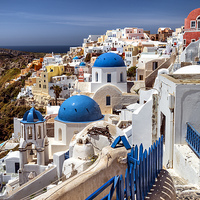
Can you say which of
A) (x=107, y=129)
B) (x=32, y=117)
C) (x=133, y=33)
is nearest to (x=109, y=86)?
(x=32, y=117)

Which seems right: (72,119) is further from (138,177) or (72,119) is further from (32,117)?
(138,177)

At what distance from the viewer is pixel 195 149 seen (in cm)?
496

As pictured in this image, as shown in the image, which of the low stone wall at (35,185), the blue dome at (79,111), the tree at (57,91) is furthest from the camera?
the tree at (57,91)

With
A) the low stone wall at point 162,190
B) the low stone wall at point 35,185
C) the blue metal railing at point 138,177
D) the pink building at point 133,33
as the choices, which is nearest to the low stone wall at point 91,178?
the blue metal railing at point 138,177

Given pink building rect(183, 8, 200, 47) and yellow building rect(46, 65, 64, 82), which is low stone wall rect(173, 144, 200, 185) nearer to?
pink building rect(183, 8, 200, 47)

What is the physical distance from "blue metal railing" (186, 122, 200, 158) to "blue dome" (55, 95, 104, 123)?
952 centimetres

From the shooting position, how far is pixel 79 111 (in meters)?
14.6

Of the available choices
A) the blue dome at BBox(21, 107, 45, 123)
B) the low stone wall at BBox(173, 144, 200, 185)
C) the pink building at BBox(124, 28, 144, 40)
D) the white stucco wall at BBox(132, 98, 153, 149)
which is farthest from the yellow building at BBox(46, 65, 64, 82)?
the low stone wall at BBox(173, 144, 200, 185)

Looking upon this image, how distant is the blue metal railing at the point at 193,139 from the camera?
4887mm

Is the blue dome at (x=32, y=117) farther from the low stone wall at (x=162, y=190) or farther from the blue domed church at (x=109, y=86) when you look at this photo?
the low stone wall at (x=162, y=190)

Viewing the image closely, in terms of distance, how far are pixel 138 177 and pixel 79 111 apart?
11242mm

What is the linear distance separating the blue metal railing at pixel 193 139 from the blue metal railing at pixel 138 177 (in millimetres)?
896

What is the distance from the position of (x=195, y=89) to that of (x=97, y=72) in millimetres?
15866

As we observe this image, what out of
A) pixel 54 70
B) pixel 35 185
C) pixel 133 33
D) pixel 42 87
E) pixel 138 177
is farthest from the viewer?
pixel 133 33
